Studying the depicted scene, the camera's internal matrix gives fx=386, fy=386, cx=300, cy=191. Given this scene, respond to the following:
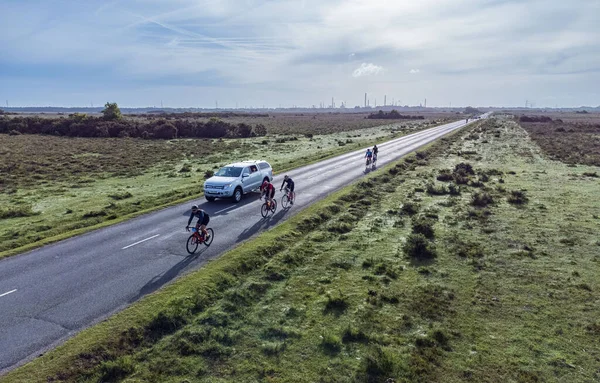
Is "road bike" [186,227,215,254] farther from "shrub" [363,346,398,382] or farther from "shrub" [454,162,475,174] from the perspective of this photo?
"shrub" [454,162,475,174]

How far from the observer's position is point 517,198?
2652 cm

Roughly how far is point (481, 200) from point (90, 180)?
32.9 metres

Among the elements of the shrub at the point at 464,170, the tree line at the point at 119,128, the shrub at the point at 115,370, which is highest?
the tree line at the point at 119,128

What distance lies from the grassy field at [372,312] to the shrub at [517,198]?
402cm

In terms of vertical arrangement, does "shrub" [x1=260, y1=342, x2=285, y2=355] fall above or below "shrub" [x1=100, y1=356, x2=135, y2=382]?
below

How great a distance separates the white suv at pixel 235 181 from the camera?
24906 millimetres

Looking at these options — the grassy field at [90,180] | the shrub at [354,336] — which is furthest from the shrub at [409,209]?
the grassy field at [90,180]

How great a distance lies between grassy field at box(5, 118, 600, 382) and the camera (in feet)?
30.3

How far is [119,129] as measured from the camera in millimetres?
83125

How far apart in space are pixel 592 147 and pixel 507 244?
2292 inches

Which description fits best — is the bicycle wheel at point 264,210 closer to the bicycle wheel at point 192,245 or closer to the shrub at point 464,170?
the bicycle wheel at point 192,245

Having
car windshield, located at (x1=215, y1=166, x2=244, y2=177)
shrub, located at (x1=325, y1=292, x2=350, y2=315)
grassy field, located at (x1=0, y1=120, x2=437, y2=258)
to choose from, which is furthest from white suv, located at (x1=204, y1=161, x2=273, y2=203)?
shrub, located at (x1=325, y1=292, x2=350, y2=315)

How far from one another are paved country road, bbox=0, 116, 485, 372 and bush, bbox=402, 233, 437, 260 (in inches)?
279

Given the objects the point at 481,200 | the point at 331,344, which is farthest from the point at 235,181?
the point at 331,344
